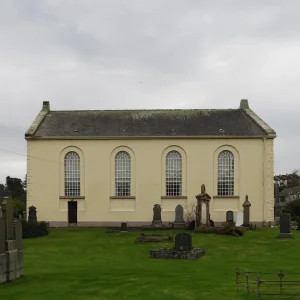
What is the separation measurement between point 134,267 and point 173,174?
2589cm

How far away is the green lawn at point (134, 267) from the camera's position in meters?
17.8

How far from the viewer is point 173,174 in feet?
162

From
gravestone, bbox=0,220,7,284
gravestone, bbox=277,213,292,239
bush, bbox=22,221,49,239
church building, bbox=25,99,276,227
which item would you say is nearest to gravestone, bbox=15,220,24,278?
gravestone, bbox=0,220,7,284

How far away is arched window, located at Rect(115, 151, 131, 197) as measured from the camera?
4941cm

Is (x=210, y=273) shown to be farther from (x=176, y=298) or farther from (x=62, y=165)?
(x=62, y=165)

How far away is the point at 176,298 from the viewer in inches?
663

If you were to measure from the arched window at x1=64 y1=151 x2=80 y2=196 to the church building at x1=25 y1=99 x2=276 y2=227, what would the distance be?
8cm

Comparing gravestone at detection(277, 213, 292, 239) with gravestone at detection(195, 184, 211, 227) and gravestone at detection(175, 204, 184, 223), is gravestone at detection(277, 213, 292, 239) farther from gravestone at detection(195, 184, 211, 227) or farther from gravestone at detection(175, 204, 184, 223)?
gravestone at detection(175, 204, 184, 223)

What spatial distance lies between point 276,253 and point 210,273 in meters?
8.21

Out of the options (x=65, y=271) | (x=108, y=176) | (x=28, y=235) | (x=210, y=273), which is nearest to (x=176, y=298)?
(x=210, y=273)

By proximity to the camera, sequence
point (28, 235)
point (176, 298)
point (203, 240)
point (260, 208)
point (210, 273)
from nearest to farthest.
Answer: point (176, 298), point (210, 273), point (203, 240), point (28, 235), point (260, 208)

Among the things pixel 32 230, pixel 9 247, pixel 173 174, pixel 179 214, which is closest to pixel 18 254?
pixel 9 247

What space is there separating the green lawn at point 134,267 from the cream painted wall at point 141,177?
10.4m

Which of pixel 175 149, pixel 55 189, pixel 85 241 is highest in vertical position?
pixel 175 149
